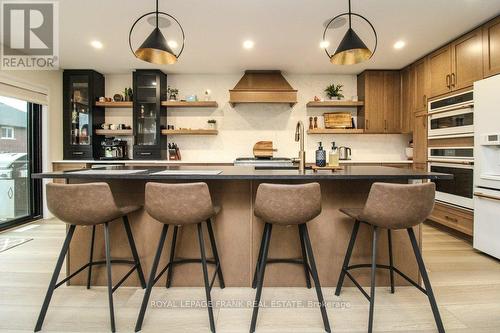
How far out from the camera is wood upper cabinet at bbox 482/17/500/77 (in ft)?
8.82

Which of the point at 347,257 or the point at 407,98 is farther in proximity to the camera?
the point at 407,98

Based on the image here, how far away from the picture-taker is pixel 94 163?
4.22m

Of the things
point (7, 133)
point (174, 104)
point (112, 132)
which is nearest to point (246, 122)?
point (174, 104)

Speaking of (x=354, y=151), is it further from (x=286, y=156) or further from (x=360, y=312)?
(x=360, y=312)

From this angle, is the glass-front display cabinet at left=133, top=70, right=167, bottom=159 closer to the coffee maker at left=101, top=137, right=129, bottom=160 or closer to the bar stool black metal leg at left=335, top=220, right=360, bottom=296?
the coffee maker at left=101, top=137, right=129, bottom=160

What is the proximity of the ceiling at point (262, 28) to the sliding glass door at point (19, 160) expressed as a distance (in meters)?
1.02

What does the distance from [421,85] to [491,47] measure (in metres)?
1.12

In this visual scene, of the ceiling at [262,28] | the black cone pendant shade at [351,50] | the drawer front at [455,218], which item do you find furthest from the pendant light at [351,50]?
the drawer front at [455,218]

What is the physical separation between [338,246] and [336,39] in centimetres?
257

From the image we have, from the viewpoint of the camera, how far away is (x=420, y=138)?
3.91 m

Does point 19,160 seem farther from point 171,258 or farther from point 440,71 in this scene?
point 440,71

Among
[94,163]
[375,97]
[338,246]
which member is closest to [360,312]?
[338,246]

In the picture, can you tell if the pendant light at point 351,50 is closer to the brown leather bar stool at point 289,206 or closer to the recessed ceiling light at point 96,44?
the brown leather bar stool at point 289,206

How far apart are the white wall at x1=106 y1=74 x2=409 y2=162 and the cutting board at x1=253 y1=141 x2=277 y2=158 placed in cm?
29
